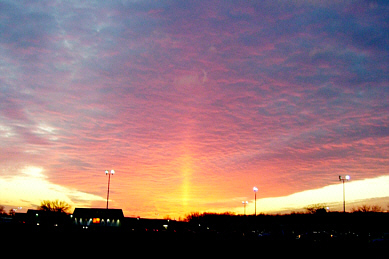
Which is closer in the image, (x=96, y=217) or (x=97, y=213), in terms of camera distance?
(x=96, y=217)

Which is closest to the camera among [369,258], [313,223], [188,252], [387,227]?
[369,258]

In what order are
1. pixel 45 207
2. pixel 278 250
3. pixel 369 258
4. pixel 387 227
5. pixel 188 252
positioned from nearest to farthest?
pixel 369 258
pixel 188 252
pixel 278 250
pixel 387 227
pixel 45 207

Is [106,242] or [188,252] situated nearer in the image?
[188,252]

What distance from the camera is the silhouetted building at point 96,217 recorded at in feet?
332

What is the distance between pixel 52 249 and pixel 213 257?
36.5 feet

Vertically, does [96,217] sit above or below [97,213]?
below

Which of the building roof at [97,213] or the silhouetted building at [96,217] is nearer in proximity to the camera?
the silhouetted building at [96,217]

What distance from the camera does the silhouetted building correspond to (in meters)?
101

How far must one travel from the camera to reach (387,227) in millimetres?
94625

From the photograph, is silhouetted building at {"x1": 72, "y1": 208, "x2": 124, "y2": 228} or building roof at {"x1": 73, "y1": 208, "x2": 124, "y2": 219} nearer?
silhouetted building at {"x1": 72, "y1": 208, "x2": 124, "y2": 228}

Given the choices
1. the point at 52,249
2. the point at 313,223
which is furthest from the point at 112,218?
the point at 52,249

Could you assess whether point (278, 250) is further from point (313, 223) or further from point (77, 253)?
point (313, 223)

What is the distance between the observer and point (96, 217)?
4070 inches

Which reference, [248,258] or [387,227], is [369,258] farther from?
[387,227]
